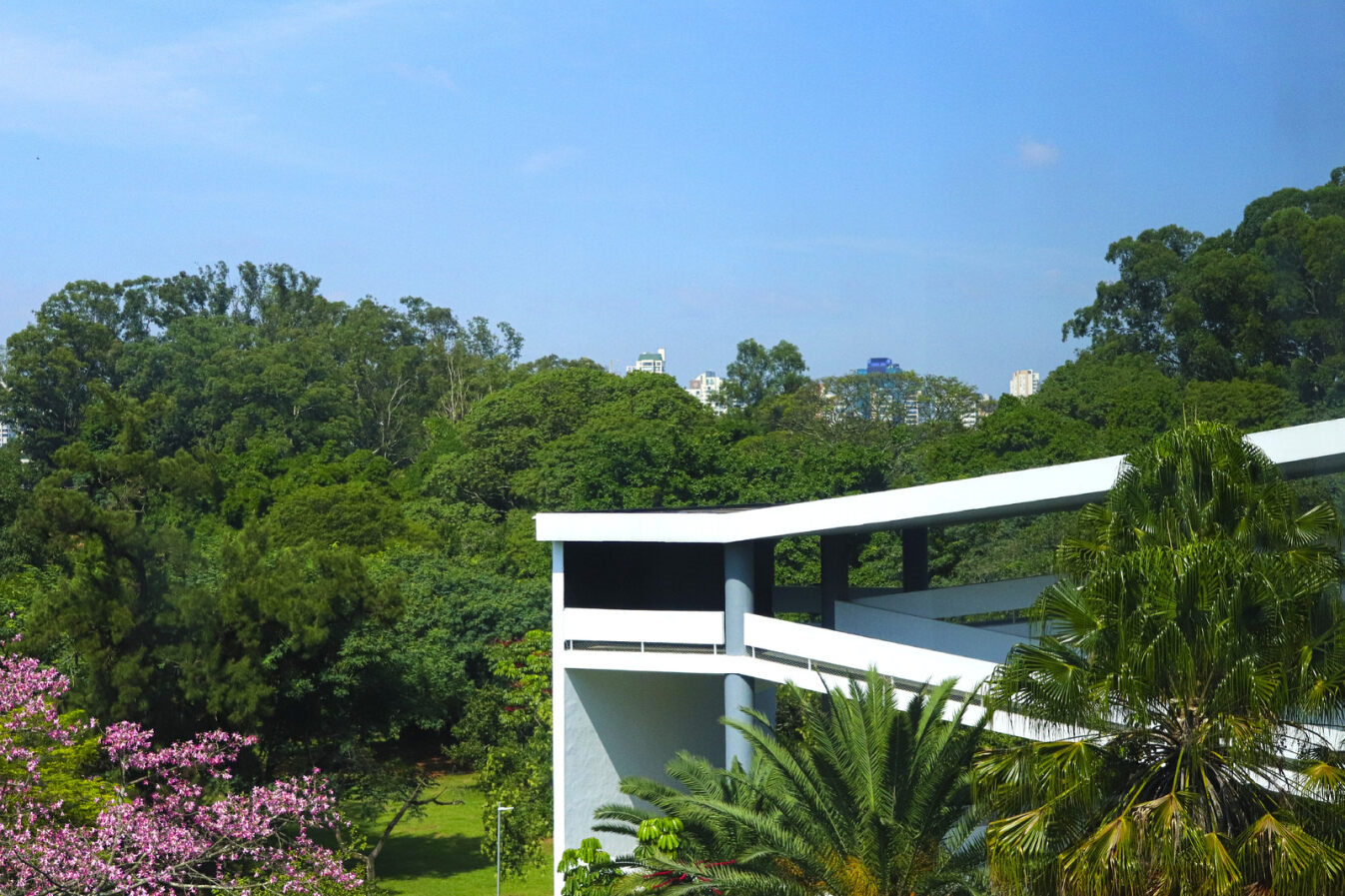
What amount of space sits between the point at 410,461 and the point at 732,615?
190ft

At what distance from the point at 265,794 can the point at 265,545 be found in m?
8.49

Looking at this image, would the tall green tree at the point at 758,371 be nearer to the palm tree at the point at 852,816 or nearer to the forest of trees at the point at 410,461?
the forest of trees at the point at 410,461

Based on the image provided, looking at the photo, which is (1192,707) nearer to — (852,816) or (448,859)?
(852,816)

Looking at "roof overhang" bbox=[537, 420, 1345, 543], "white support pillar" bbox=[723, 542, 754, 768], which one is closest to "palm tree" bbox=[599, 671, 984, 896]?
"roof overhang" bbox=[537, 420, 1345, 543]

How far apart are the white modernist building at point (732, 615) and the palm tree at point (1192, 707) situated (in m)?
2.73

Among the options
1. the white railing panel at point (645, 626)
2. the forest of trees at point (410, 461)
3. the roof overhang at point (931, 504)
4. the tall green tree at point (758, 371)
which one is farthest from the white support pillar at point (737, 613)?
the tall green tree at point (758, 371)

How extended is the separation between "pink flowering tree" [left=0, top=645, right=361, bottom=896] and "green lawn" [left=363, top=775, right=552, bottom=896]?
4.59 metres

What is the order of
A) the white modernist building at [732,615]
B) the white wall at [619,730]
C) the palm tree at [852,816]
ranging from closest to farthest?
1. the palm tree at [852,816]
2. the white modernist building at [732,615]
3. the white wall at [619,730]

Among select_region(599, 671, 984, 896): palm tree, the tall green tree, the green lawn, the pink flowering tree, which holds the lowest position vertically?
the green lawn

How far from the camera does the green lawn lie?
2478 cm

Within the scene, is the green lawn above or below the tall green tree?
below

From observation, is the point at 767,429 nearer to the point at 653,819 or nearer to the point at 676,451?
the point at 676,451

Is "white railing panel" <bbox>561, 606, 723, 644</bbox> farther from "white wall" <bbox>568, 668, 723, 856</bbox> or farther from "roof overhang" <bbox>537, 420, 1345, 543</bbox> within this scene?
"roof overhang" <bbox>537, 420, 1345, 543</bbox>

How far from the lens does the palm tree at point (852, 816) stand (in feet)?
36.5
